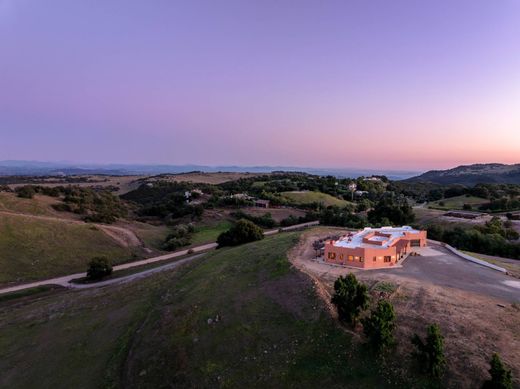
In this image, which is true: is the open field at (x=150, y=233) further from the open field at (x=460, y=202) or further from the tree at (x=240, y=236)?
the open field at (x=460, y=202)

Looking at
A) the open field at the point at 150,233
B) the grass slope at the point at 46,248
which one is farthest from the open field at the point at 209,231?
the grass slope at the point at 46,248

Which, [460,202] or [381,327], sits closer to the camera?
[381,327]

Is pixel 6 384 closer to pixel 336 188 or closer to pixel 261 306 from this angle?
pixel 261 306

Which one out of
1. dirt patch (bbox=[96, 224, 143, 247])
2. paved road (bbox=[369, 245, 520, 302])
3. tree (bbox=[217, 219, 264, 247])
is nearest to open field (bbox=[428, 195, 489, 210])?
tree (bbox=[217, 219, 264, 247])

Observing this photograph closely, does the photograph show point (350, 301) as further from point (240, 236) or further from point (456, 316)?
point (240, 236)

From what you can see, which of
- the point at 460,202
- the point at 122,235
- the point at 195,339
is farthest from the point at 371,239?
the point at 460,202

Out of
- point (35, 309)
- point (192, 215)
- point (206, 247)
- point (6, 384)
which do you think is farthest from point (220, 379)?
point (192, 215)

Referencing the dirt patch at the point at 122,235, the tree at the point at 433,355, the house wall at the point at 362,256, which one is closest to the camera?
the tree at the point at 433,355
